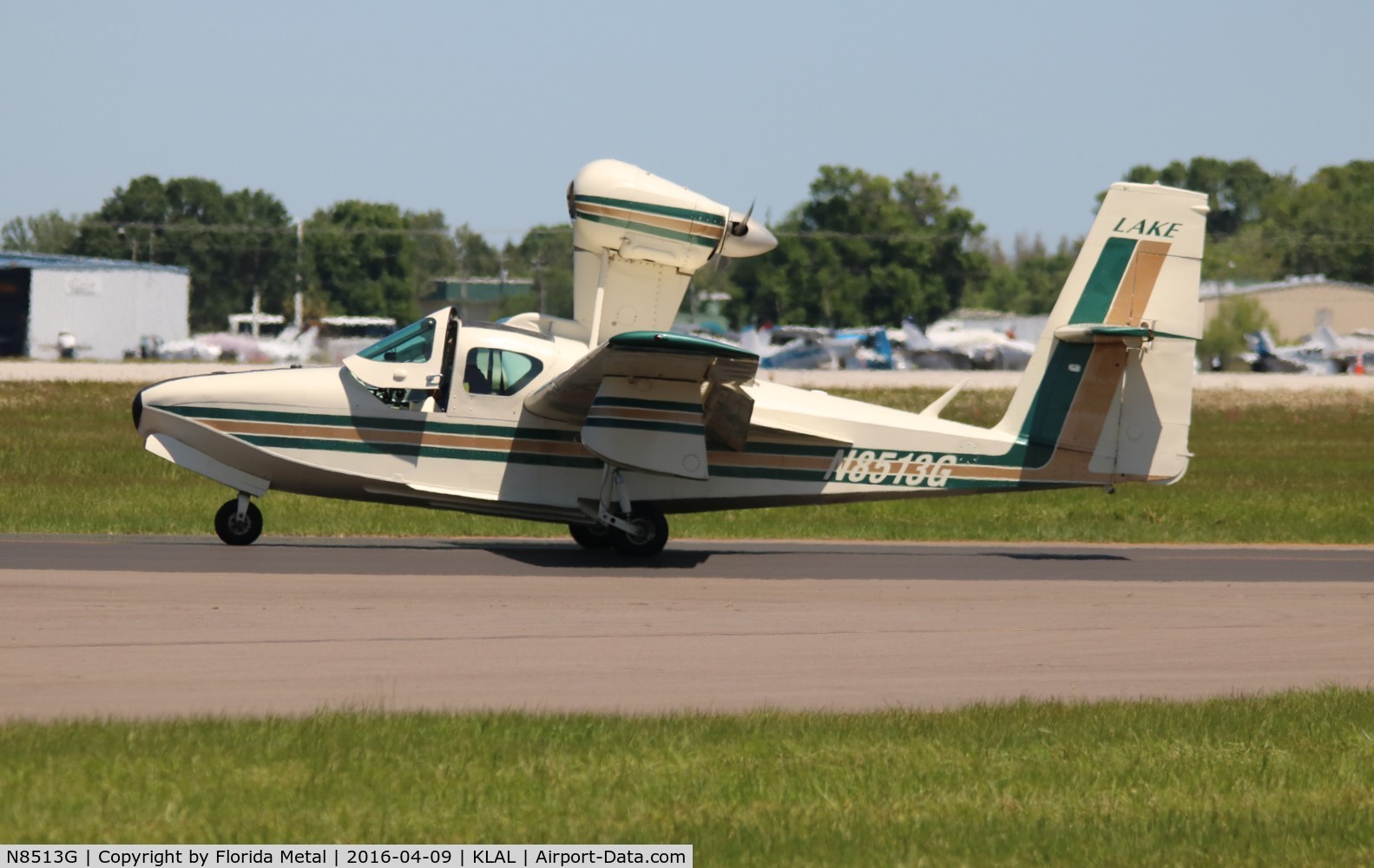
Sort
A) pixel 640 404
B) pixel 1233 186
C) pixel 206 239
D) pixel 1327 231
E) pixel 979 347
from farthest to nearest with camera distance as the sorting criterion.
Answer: pixel 1233 186
pixel 1327 231
pixel 206 239
pixel 979 347
pixel 640 404

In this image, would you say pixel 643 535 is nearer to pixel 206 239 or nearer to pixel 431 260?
pixel 431 260

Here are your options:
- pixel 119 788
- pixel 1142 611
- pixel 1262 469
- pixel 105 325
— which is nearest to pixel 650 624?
pixel 1142 611

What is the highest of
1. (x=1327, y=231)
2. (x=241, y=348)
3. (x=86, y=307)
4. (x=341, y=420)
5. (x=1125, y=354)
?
(x=1327, y=231)

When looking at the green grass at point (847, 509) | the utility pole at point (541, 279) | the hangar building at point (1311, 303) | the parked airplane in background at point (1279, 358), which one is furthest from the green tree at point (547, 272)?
the hangar building at point (1311, 303)

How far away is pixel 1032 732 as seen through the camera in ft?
26.8

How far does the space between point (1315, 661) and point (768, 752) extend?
5067 millimetres

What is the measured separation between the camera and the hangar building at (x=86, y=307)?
75.2m

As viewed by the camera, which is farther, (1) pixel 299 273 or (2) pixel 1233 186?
(2) pixel 1233 186

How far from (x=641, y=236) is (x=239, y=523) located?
4.95 meters

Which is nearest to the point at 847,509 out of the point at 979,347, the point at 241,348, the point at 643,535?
the point at 643,535

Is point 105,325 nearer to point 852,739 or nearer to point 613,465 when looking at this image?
point 613,465

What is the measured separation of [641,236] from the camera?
14.8 metres
